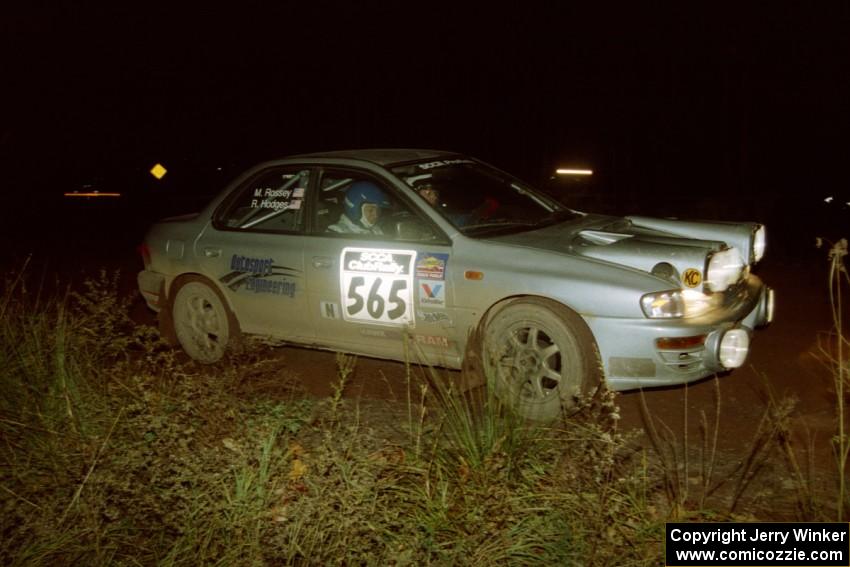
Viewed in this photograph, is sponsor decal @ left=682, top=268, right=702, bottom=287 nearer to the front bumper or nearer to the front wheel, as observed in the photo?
the front bumper

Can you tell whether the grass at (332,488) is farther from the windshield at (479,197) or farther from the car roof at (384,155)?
the car roof at (384,155)

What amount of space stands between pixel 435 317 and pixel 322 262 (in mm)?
879

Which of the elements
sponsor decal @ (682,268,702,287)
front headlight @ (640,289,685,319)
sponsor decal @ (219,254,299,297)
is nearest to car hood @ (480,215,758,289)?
sponsor decal @ (682,268,702,287)

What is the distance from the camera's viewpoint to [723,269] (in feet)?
15.5

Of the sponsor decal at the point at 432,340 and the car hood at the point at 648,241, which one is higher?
the car hood at the point at 648,241

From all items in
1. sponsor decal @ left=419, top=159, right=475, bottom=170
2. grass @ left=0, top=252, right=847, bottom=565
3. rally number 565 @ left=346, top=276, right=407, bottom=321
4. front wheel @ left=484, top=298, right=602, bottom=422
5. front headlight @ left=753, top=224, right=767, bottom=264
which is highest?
sponsor decal @ left=419, top=159, right=475, bottom=170

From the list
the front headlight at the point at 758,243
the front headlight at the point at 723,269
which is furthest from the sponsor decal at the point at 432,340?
the front headlight at the point at 758,243

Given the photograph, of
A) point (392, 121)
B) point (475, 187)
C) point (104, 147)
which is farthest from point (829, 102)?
point (104, 147)

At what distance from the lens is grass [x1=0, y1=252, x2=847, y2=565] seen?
10.00 ft

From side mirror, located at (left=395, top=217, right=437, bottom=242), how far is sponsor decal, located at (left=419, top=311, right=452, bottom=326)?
453mm

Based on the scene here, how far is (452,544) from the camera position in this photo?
311 centimetres

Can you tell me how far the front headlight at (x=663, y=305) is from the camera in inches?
170

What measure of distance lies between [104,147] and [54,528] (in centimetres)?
3340

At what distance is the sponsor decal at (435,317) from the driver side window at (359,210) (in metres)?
0.57
